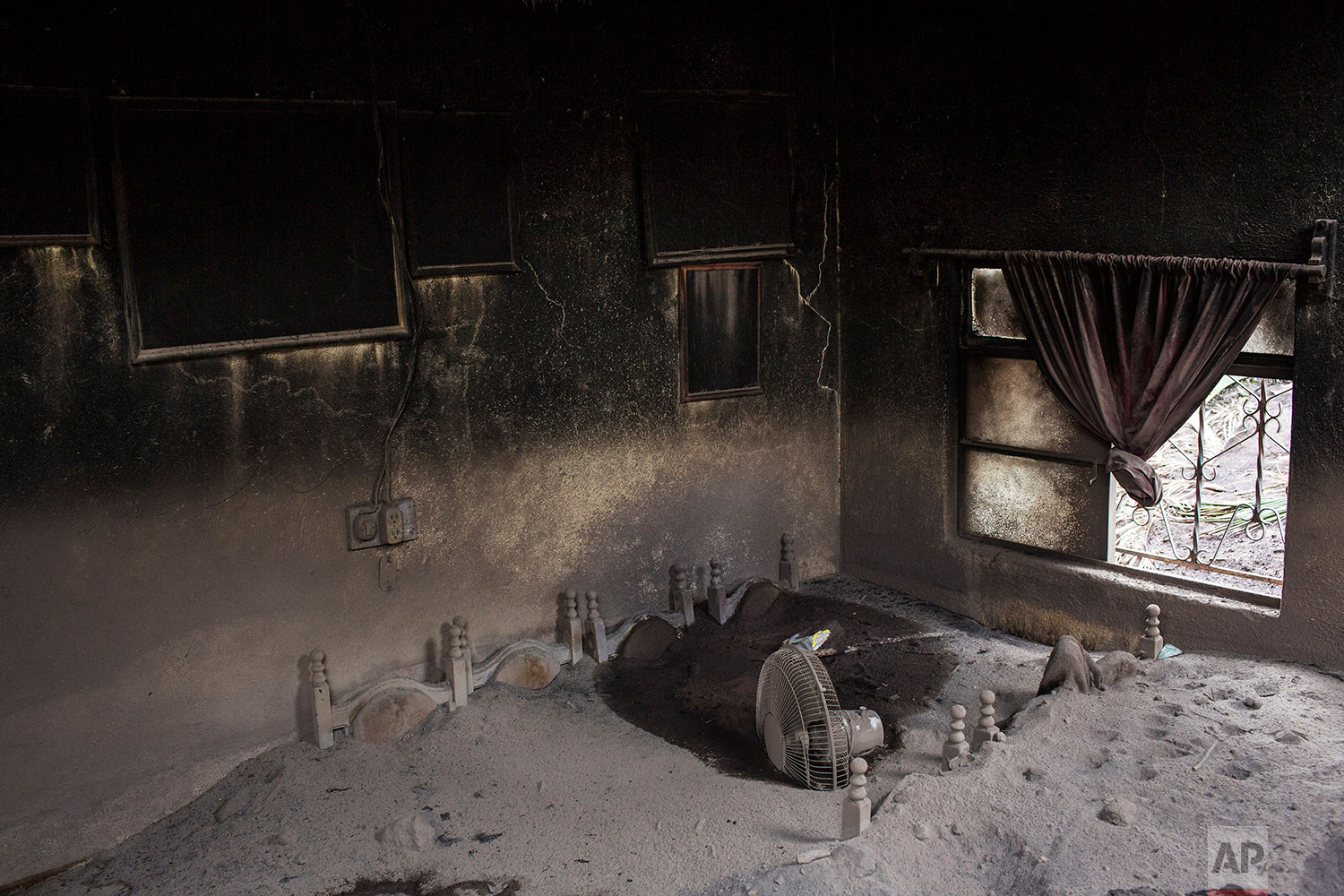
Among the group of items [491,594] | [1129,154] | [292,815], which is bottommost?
[292,815]

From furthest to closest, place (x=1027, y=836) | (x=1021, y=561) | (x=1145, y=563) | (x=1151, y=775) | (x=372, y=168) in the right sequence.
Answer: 1. (x=1021, y=561)
2. (x=1145, y=563)
3. (x=372, y=168)
4. (x=1151, y=775)
5. (x=1027, y=836)

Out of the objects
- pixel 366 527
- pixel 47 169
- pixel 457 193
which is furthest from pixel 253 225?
pixel 366 527

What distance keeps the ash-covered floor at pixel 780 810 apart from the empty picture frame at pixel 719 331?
2150mm

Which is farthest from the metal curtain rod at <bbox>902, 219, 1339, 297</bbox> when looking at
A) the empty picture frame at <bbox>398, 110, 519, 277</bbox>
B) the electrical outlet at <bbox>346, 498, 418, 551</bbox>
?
the electrical outlet at <bbox>346, 498, 418, 551</bbox>

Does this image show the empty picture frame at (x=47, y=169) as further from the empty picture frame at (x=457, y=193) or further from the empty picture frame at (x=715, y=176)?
the empty picture frame at (x=715, y=176)

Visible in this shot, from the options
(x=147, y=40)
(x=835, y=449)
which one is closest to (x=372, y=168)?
(x=147, y=40)

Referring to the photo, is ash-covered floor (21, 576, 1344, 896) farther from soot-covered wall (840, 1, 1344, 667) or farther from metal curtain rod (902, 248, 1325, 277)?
metal curtain rod (902, 248, 1325, 277)

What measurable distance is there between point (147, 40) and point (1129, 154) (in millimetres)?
4794

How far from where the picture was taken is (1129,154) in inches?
231

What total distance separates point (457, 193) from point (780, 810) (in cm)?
348

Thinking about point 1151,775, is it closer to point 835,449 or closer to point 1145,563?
point 1145,563

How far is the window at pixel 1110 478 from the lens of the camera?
224 inches

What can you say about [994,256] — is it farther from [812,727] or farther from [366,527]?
[366,527]

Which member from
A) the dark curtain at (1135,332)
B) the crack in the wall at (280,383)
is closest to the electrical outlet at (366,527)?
the crack in the wall at (280,383)
